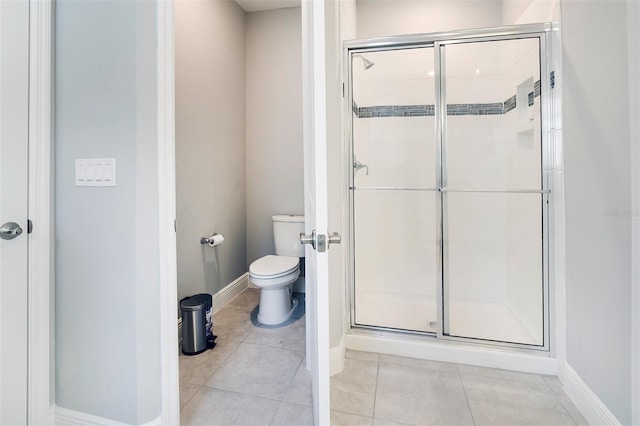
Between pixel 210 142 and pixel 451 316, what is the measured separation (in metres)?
2.26

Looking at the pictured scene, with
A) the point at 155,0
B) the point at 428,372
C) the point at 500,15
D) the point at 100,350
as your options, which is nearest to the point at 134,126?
the point at 155,0

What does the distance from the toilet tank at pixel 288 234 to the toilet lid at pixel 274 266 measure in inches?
4.5

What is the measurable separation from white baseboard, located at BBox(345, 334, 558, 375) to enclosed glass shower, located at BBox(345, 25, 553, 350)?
0.26 ft

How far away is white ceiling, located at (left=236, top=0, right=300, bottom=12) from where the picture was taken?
275cm

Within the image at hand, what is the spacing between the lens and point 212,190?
249cm

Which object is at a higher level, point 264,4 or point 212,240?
point 264,4

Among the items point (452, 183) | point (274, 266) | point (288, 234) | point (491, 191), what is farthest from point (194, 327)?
point (491, 191)

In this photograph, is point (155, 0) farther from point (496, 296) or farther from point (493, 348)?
point (496, 296)

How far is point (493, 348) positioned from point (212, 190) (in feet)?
7.50

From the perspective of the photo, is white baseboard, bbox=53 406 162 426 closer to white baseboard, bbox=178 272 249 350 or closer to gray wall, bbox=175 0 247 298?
gray wall, bbox=175 0 247 298

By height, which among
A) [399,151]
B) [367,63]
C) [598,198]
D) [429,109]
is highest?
[367,63]
